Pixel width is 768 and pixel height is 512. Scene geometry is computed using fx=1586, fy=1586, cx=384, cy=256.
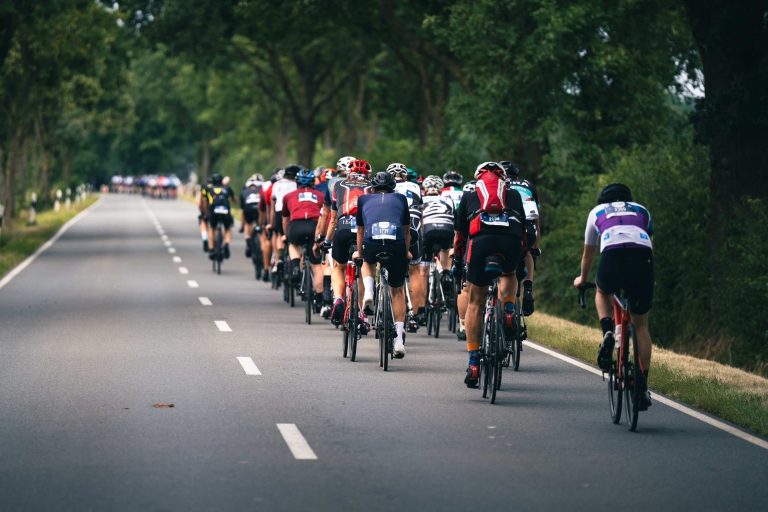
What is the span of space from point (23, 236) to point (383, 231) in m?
30.4

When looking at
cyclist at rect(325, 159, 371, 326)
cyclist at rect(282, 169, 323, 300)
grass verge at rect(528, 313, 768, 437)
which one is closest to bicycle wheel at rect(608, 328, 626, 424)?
grass verge at rect(528, 313, 768, 437)

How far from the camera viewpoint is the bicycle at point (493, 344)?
12.3 m

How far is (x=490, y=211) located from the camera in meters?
12.4

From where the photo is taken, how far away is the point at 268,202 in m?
24.9

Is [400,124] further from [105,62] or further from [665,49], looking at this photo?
[665,49]

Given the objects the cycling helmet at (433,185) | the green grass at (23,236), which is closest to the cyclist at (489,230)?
the cycling helmet at (433,185)

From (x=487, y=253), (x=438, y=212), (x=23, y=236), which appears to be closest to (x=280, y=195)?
(x=438, y=212)

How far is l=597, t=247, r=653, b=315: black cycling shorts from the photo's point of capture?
11078mm

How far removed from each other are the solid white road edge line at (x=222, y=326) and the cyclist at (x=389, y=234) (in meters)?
4.63

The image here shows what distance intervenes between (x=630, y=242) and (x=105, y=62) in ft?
155

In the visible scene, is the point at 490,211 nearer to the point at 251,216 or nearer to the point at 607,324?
the point at 607,324

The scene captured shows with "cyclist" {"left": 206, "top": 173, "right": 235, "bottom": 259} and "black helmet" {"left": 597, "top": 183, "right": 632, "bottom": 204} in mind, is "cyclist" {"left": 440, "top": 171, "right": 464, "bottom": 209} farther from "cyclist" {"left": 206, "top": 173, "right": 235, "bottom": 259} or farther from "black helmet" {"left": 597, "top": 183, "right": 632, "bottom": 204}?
"cyclist" {"left": 206, "top": 173, "right": 235, "bottom": 259}

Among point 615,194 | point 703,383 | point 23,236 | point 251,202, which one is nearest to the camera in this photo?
point 615,194

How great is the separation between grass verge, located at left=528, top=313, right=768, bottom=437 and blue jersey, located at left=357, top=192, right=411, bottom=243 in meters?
2.64
